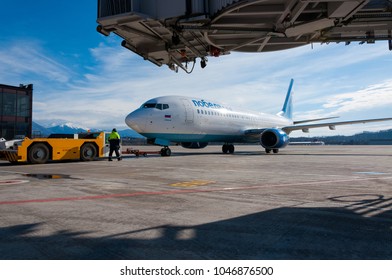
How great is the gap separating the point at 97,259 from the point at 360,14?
5.95 m

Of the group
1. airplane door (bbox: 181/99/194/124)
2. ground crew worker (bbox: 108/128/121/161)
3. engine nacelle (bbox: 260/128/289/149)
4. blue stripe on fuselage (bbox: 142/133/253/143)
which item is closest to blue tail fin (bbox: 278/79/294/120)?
blue stripe on fuselage (bbox: 142/133/253/143)

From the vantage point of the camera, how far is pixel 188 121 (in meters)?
19.2

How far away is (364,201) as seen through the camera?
4848mm

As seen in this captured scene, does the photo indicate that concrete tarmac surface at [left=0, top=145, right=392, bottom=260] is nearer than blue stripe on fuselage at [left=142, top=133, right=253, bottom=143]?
Yes

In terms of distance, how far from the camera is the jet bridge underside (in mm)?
5117

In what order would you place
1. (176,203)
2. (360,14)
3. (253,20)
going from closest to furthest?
(176,203), (360,14), (253,20)

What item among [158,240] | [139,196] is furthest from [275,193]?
[158,240]

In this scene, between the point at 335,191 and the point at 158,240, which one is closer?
the point at 158,240

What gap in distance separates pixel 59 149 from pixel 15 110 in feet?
85.2

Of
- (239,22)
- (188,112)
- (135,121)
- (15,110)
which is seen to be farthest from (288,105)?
(239,22)

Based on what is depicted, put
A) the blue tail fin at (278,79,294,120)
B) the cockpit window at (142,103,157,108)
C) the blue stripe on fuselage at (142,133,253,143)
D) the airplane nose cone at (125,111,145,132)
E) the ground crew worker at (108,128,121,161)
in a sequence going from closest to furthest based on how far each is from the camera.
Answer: the ground crew worker at (108,128,121,161) < the airplane nose cone at (125,111,145,132) < the cockpit window at (142,103,157,108) < the blue stripe on fuselage at (142,133,253,143) < the blue tail fin at (278,79,294,120)

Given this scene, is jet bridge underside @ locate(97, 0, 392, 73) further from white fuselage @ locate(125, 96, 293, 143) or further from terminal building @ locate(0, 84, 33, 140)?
terminal building @ locate(0, 84, 33, 140)

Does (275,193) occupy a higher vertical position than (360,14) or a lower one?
lower
